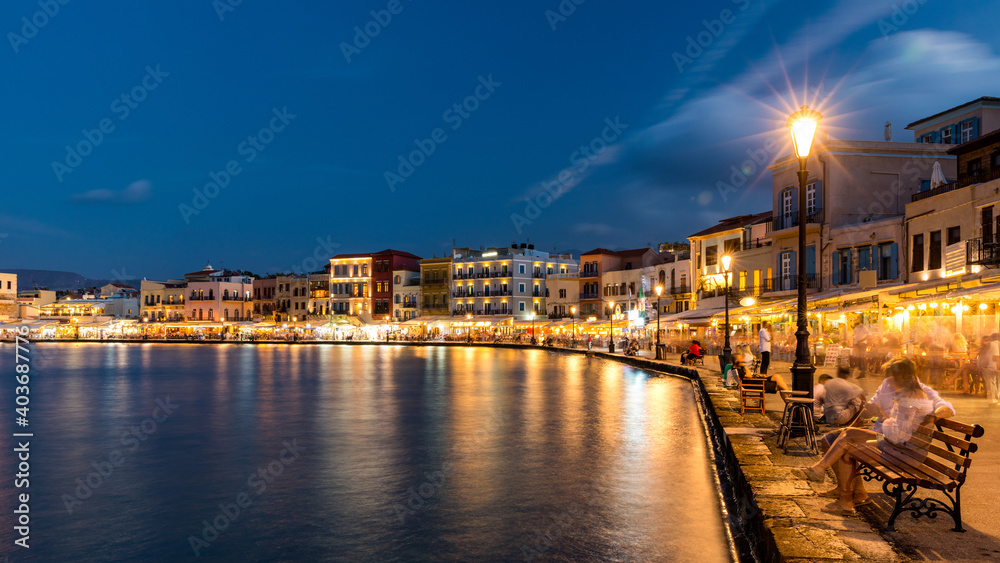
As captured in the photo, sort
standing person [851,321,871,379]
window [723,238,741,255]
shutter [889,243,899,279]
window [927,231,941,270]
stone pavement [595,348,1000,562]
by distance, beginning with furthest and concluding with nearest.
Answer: window [723,238,741,255], shutter [889,243,899,279], window [927,231,941,270], standing person [851,321,871,379], stone pavement [595,348,1000,562]

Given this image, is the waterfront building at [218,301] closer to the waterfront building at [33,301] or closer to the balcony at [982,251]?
the waterfront building at [33,301]

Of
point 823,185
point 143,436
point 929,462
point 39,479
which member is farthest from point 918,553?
point 823,185

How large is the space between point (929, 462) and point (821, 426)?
560cm

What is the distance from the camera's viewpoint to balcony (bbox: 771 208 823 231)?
111ft

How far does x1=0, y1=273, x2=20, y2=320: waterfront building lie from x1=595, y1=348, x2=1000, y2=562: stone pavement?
396 ft

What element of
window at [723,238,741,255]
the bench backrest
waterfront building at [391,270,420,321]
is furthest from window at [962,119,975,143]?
waterfront building at [391,270,420,321]

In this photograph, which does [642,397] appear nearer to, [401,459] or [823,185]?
[401,459]

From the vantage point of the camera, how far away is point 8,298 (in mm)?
108062

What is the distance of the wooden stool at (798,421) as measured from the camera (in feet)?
30.9

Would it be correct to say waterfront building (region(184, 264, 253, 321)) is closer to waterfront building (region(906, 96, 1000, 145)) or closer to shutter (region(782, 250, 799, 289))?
shutter (region(782, 250, 799, 289))

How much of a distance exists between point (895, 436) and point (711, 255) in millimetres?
42185

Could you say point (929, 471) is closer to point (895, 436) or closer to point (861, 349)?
point (895, 436)

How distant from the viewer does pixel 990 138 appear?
2609 centimetres

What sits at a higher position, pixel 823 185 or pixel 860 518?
pixel 823 185
